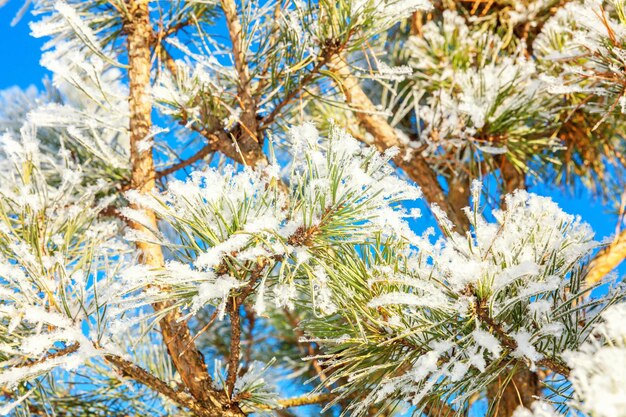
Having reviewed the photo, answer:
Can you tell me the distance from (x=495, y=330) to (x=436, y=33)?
749 millimetres

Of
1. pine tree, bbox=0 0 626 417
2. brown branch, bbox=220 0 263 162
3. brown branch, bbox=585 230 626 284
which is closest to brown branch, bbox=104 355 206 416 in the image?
pine tree, bbox=0 0 626 417

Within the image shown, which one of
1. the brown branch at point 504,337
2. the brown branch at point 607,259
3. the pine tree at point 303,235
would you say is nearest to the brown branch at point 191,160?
the pine tree at point 303,235

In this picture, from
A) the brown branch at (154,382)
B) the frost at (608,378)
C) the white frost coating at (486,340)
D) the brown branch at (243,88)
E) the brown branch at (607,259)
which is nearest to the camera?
the frost at (608,378)

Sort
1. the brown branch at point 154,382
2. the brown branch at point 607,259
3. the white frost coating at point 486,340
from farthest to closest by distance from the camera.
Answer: the brown branch at point 607,259 < the brown branch at point 154,382 < the white frost coating at point 486,340

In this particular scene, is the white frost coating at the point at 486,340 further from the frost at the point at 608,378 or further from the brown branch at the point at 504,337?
the frost at the point at 608,378

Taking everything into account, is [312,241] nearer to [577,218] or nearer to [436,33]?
[577,218]

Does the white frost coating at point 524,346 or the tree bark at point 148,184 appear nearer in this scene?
the white frost coating at point 524,346

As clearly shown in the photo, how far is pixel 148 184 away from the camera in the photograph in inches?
32.0

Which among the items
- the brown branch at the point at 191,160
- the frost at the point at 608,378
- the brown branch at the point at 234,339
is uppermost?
the brown branch at the point at 191,160

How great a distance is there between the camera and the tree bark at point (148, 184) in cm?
66

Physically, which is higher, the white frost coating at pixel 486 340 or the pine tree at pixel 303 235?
the pine tree at pixel 303 235

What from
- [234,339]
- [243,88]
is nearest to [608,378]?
[234,339]

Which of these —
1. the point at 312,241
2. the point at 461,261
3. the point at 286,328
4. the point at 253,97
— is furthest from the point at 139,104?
the point at 286,328

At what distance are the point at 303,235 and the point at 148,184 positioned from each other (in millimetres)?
338
